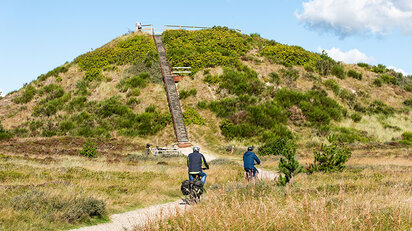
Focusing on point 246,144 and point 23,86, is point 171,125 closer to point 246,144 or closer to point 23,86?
point 246,144

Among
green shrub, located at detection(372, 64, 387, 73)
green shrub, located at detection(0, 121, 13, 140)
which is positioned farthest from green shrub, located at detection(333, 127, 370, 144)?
green shrub, located at detection(0, 121, 13, 140)

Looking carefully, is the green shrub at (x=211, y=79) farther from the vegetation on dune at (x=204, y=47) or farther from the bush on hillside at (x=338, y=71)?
the bush on hillside at (x=338, y=71)

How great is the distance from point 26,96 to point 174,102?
1999cm

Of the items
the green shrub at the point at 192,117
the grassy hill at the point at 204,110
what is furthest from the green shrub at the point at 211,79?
the green shrub at the point at 192,117

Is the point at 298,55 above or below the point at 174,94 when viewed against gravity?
above

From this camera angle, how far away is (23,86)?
1854 inches

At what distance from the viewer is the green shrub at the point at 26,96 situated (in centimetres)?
4300

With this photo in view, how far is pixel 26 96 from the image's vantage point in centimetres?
4341

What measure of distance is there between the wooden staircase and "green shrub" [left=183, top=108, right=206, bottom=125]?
1.79ft

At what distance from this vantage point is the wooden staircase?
110 feet

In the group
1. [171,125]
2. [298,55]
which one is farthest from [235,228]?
[298,55]

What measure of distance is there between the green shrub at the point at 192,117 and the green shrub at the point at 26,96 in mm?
21001

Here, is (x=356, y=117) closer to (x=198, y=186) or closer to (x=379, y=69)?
(x=379, y=69)

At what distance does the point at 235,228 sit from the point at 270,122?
A: 30.5m
